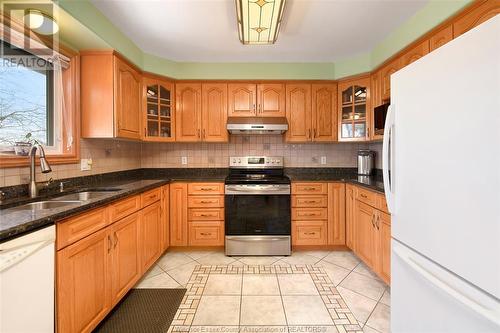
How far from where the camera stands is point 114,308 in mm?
1799

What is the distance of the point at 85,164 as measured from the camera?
2.24m

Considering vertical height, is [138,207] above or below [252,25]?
below

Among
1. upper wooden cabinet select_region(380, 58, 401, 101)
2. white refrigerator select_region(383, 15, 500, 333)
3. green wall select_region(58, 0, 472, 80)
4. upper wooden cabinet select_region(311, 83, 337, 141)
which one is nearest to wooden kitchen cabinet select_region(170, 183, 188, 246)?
green wall select_region(58, 0, 472, 80)

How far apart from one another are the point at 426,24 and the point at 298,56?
1.35 m

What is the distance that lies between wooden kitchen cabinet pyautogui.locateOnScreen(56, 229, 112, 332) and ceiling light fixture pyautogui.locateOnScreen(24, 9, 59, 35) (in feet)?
5.21

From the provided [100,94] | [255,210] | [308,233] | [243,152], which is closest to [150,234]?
[255,210]

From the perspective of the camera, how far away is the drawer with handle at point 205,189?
290 cm

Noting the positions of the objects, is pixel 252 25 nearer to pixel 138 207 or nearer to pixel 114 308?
pixel 138 207

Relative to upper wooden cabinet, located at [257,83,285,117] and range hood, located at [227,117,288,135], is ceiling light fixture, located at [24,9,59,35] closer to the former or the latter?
range hood, located at [227,117,288,135]

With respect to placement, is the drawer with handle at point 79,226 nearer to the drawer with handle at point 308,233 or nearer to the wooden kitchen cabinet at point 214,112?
the wooden kitchen cabinet at point 214,112

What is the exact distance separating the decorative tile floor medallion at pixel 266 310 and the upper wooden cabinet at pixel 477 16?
221cm

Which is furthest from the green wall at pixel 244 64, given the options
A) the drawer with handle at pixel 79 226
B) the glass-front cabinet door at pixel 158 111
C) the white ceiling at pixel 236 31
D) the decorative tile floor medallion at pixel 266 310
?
the decorative tile floor medallion at pixel 266 310

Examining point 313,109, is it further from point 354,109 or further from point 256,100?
point 256,100

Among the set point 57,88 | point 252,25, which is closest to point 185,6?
point 252,25
